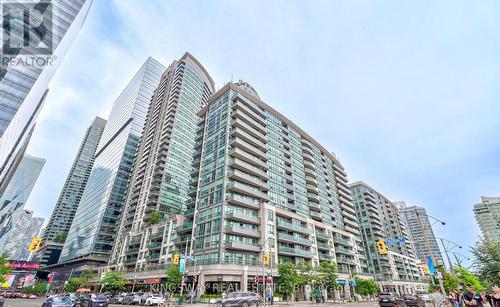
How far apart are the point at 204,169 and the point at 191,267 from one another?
22019 millimetres

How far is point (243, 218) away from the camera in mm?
48938

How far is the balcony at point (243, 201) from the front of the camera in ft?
161

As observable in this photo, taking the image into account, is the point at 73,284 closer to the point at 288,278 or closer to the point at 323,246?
the point at 288,278

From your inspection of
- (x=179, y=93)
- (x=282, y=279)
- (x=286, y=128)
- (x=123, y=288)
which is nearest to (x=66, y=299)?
(x=282, y=279)

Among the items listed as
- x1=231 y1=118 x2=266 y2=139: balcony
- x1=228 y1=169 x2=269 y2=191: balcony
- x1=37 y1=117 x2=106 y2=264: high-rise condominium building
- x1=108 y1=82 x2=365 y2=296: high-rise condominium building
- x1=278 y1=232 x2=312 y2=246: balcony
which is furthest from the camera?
x1=37 y1=117 x2=106 y2=264: high-rise condominium building

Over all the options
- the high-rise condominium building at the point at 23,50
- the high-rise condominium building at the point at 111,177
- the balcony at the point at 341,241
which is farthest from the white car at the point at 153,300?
the high-rise condominium building at the point at 111,177

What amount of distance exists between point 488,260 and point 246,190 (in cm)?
3673

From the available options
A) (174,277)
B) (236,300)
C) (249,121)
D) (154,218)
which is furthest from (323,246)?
(154,218)

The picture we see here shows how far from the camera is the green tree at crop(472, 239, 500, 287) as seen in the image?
91.0 feet

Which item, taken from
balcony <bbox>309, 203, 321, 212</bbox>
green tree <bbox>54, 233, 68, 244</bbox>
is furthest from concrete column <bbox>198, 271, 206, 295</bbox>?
green tree <bbox>54, 233, 68, 244</bbox>

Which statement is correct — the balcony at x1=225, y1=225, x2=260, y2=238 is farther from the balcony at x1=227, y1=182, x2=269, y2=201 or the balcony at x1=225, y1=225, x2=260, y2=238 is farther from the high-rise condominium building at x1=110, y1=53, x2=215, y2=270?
the high-rise condominium building at x1=110, y1=53, x2=215, y2=270

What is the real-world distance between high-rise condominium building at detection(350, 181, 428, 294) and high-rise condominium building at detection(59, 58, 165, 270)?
318 feet

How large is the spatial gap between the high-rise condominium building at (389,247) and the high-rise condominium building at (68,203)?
150262 millimetres

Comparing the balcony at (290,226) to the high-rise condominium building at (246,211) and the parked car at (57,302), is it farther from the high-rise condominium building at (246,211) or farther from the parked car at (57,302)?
the parked car at (57,302)
